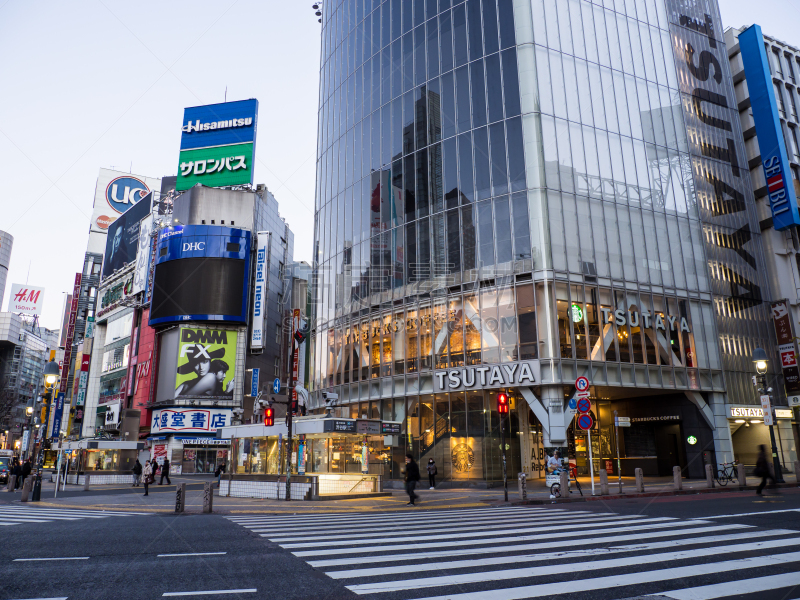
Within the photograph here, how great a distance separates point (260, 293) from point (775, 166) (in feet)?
180

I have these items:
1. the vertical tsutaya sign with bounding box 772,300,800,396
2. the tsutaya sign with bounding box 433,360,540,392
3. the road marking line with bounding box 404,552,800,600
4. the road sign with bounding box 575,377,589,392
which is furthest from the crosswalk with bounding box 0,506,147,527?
the vertical tsutaya sign with bounding box 772,300,800,396

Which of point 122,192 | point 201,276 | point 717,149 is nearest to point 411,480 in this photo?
point 717,149

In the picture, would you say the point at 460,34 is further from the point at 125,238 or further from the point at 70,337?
the point at 70,337

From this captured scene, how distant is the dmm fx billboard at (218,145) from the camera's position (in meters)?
74.9

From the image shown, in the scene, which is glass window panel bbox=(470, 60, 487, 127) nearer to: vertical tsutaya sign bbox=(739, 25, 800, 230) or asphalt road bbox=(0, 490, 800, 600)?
vertical tsutaya sign bbox=(739, 25, 800, 230)

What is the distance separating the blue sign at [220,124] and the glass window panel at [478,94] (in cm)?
4541

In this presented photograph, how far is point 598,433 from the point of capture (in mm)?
37625

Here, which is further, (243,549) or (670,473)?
(670,473)

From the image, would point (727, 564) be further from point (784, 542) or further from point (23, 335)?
point (23, 335)

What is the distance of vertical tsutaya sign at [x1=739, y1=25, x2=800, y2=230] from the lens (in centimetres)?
4300

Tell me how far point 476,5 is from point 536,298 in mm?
20583

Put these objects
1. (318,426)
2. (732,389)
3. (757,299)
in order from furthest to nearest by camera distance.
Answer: (757,299), (732,389), (318,426)

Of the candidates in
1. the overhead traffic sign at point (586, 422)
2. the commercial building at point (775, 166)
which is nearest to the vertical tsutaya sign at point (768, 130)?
the commercial building at point (775, 166)

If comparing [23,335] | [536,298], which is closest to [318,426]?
[536,298]
